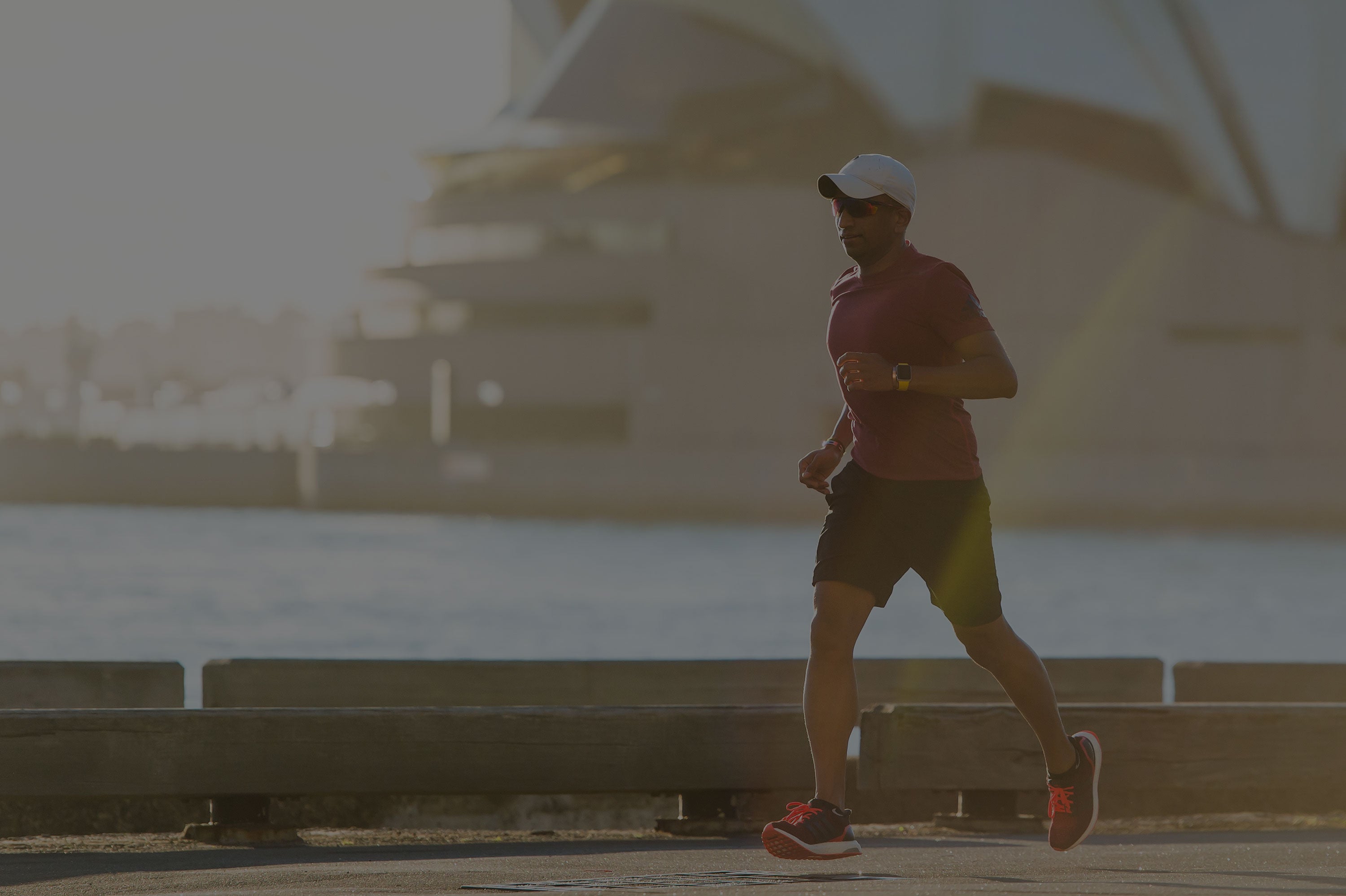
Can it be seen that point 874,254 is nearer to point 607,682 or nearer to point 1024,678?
point 1024,678

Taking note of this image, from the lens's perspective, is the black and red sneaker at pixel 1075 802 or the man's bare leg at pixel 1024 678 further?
the black and red sneaker at pixel 1075 802

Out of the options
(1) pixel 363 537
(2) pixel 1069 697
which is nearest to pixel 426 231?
(1) pixel 363 537

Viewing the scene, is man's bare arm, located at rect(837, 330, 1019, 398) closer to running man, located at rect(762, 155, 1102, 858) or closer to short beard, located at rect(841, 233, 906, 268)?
running man, located at rect(762, 155, 1102, 858)

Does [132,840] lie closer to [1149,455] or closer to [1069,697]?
[1069,697]

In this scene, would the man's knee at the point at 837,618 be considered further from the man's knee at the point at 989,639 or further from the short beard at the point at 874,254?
the short beard at the point at 874,254

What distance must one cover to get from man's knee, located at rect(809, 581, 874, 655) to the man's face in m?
0.72

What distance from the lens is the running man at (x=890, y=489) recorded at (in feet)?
13.3

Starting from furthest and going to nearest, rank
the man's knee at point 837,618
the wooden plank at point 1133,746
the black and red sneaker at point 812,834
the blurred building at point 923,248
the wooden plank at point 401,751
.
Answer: the blurred building at point 923,248
the wooden plank at point 1133,746
the wooden plank at point 401,751
the man's knee at point 837,618
the black and red sneaker at point 812,834

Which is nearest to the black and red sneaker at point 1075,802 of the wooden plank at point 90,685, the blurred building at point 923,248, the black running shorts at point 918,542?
the black running shorts at point 918,542

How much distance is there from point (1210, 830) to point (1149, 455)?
4798cm

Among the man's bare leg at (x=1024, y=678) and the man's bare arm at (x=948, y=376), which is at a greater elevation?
the man's bare arm at (x=948, y=376)

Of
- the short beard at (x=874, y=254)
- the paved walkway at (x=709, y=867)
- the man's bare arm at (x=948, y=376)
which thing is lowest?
the paved walkway at (x=709, y=867)

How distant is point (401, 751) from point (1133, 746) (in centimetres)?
202

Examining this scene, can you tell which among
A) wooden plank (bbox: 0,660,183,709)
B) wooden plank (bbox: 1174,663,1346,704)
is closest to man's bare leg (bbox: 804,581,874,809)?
wooden plank (bbox: 0,660,183,709)
